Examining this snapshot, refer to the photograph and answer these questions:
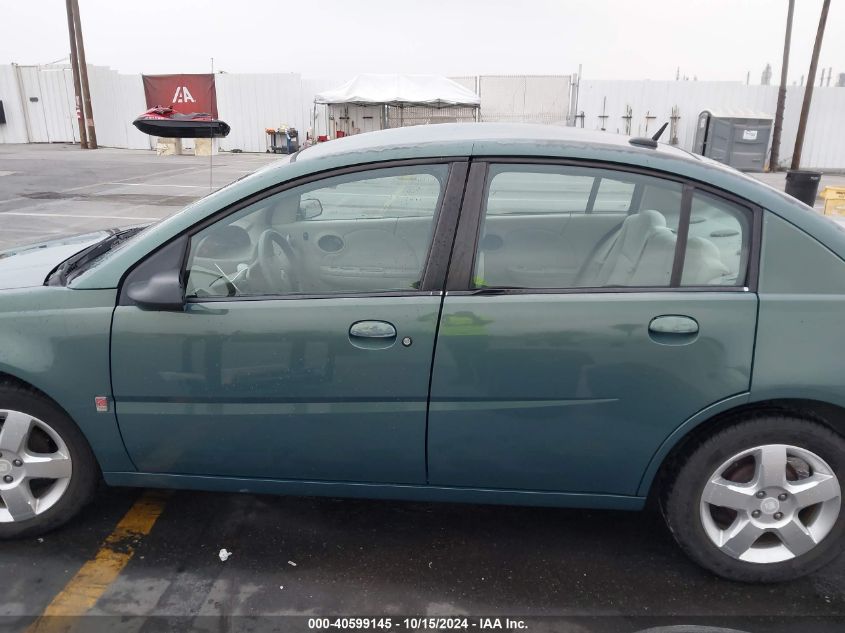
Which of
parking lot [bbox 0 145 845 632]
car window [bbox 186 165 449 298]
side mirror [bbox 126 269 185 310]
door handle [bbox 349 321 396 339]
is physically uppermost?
car window [bbox 186 165 449 298]

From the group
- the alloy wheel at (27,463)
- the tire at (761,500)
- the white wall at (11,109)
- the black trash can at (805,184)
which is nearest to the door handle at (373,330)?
the tire at (761,500)

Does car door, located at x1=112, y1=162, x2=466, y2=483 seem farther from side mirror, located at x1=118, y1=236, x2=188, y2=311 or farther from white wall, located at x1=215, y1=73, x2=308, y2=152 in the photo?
white wall, located at x1=215, y1=73, x2=308, y2=152

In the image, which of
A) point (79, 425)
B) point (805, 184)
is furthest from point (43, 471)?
point (805, 184)

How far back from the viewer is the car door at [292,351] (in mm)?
2373

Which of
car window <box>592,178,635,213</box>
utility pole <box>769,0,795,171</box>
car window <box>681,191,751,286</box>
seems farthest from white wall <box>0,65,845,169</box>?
car window <box>681,191,751,286</box>

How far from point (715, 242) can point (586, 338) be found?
618 millimetres

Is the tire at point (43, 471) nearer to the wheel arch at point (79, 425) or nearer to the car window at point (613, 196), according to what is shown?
the wheel arch at point (79, 425)

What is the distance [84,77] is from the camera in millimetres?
24406

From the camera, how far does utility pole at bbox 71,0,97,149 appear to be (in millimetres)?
24109

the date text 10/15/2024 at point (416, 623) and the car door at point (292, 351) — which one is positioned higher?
the car door at point (292, 351)

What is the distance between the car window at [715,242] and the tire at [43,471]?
2.39 metres

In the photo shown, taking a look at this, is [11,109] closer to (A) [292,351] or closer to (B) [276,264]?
(B) [276,264]

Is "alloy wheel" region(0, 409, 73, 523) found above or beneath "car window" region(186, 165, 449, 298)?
beneath

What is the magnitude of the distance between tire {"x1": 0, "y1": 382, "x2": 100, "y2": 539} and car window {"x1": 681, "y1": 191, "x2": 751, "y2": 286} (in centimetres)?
239
